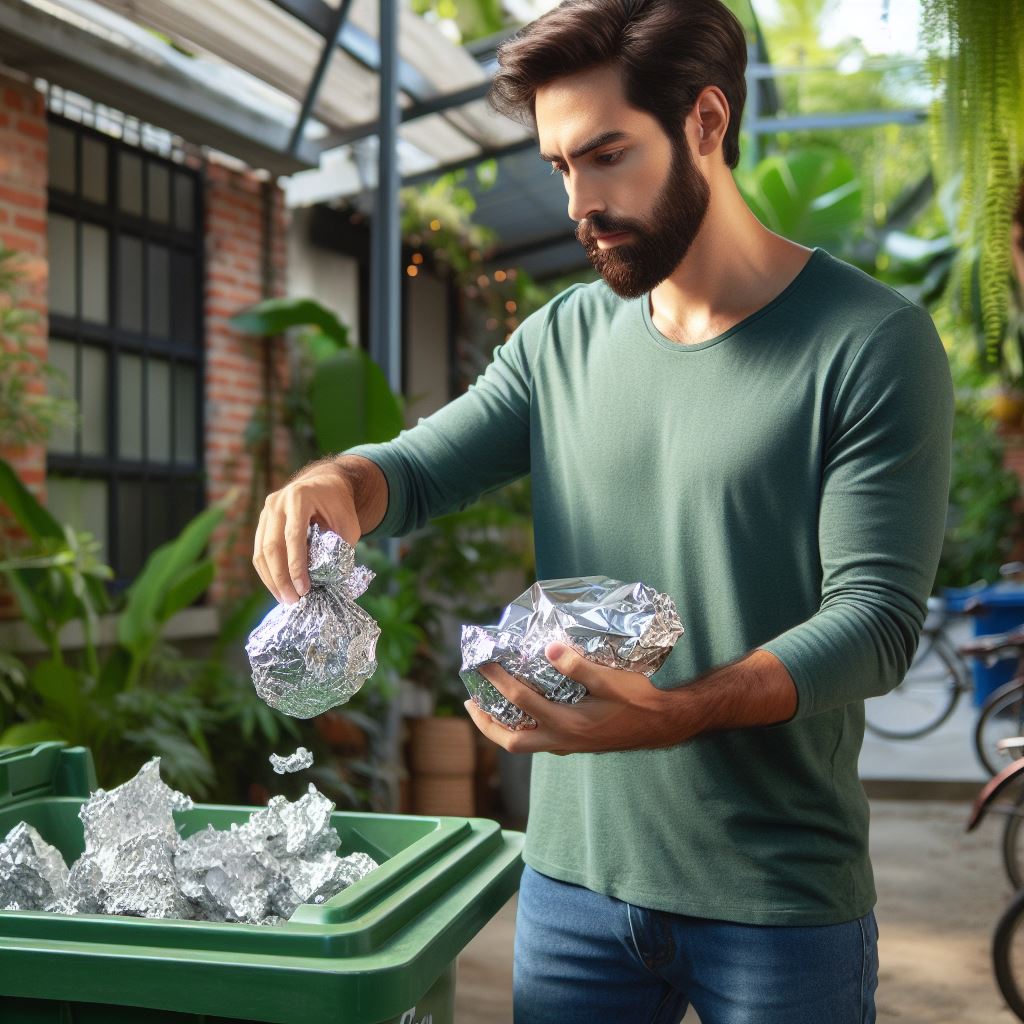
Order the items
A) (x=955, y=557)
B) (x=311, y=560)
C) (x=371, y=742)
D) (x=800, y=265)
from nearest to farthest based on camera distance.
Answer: (x=311, y=560) < (x=800, y=265) < (x=371, y=742) < (x=955, y=557)

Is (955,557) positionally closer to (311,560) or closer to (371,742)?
(371,742)

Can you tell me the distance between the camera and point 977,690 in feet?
25.6

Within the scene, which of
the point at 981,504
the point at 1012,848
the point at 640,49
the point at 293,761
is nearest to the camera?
the point at 640,49

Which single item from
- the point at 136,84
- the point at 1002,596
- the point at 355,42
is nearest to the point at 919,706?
the point at 1002,596

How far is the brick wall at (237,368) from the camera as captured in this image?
227 inches

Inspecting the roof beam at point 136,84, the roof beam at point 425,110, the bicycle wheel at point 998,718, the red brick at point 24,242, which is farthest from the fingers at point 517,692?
the bicycle wheel at point 998,718

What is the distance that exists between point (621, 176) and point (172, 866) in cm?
95

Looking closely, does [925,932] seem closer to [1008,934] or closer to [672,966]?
[1008,934]

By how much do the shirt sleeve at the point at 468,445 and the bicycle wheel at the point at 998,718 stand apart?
16.1 feet

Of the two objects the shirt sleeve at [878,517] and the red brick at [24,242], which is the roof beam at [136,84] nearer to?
the red brick at [24,242]

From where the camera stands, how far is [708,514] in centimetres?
147

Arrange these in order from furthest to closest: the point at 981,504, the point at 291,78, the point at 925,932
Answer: the point at 981,504 < the point at 291,78 < the point at 925,932

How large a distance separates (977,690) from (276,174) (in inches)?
200

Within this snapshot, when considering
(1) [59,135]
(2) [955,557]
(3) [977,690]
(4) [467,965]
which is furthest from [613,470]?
(2) [955,557]
